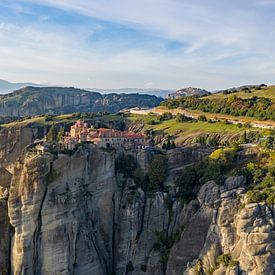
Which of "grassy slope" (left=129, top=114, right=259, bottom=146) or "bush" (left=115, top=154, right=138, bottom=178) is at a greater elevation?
"grassy slope" (left=129, top=114, right=259, bottom=146)

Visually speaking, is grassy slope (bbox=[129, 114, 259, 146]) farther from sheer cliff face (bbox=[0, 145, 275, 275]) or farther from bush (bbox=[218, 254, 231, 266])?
bush (bbox=[218, 254, 231, 266])

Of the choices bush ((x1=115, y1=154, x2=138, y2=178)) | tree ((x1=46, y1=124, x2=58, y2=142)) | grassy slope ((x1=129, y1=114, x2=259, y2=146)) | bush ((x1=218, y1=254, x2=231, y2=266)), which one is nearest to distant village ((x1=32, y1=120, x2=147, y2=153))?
bush ((x1=115, y1=154, x2=138, y2=178))

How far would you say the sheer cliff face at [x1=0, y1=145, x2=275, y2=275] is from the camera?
38.2m

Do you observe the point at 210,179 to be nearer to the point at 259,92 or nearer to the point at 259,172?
the point at 259,172

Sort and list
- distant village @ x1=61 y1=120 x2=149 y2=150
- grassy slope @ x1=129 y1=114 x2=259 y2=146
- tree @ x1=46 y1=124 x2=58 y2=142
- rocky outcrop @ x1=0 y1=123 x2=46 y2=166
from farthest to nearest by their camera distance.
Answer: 1. rocky outcrop @ x1=0 y1=123 x2=46 y2=166
2. tree @ x1=46 y1=124 x2=58 y2=142
3. grassy slope @ x1=129 y1=114 x2=259 y2=146
4. distant village @ x1=61 y1=120 x2=149 y2=150

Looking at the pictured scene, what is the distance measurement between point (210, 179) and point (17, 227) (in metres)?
18.5

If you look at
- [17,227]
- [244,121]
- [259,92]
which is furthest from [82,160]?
[259,92]

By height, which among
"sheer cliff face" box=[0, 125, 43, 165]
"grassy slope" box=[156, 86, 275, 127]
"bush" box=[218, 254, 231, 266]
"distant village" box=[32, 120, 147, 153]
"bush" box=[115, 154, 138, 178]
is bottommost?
"bush" box=[218, 254, 231, 266]

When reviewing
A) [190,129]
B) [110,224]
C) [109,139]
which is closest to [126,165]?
[110,224]

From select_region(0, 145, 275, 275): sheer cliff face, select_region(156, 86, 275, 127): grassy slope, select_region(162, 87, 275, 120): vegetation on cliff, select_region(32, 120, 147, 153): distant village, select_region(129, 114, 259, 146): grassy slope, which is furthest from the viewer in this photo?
select_region(162, 87, 275, 120): vegetation on cliff

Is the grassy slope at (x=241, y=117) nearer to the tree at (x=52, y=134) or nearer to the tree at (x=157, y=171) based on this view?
the tree at (x=52, y=134)

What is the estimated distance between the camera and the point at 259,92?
8369 centimetres

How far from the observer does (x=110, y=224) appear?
4575cm

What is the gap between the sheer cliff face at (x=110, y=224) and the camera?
38250mm
